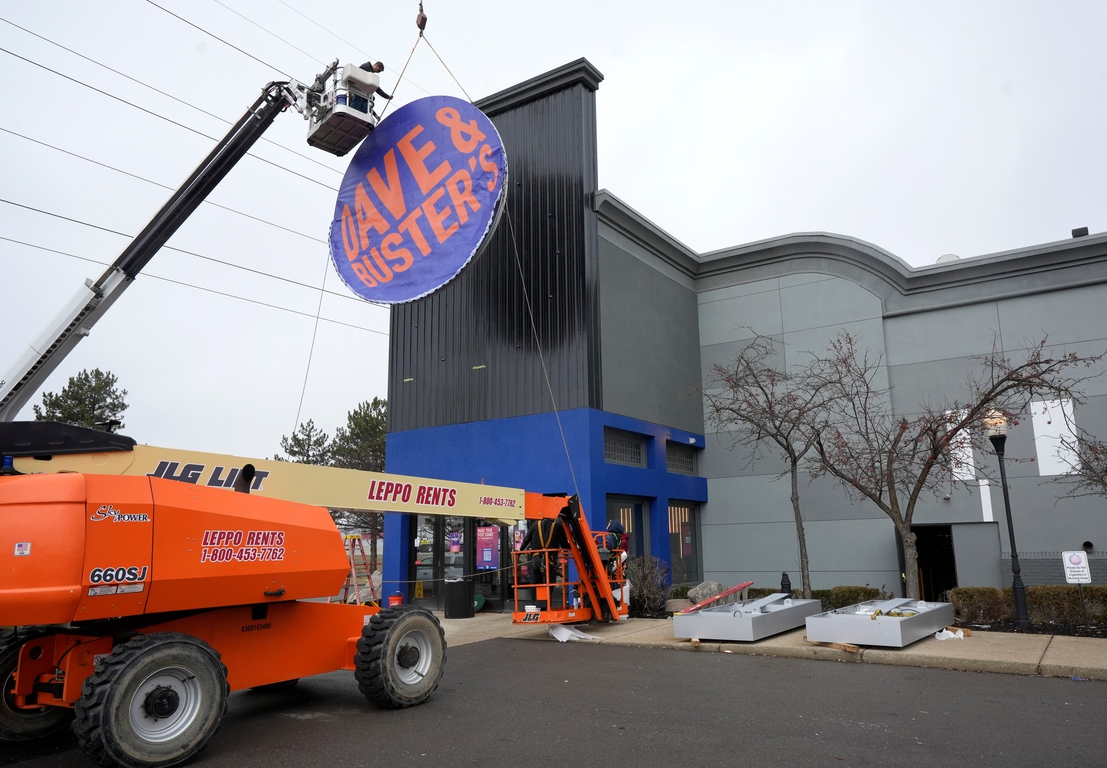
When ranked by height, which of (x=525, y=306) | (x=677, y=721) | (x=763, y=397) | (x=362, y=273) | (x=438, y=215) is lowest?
(x=677, y=721)

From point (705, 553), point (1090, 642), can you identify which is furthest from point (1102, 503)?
point (705, 553)

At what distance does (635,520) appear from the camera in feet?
68.7

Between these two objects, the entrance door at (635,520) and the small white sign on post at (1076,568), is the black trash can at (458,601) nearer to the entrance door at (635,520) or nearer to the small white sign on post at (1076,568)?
the entrance door at (635,520)

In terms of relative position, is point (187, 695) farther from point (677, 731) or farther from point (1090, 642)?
point (1090, 642)

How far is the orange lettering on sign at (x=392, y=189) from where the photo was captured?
1266 centimetres

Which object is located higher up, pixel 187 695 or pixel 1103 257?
pixel 1103 257

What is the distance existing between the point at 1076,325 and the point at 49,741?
23348mm

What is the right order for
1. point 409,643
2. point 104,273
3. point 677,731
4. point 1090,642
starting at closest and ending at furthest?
point 677,731 < point 409,643 < point 104,273 < point 1090,642

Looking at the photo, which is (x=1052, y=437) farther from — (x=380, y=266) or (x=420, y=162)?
(x=380, y=266)

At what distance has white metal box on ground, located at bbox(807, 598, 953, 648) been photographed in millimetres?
11125

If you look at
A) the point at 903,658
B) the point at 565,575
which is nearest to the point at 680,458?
the point at 565,575

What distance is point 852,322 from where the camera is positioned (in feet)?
73.8

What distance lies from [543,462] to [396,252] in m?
8.06

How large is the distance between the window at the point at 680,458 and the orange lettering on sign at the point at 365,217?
1223 cm
